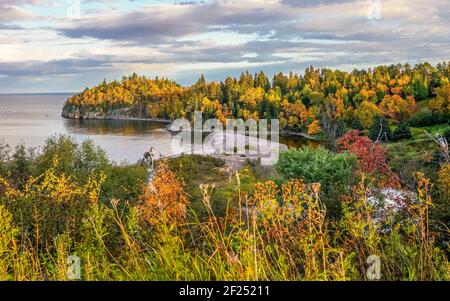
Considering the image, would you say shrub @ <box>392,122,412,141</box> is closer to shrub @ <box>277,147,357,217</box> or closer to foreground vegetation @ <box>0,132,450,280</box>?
shrub @ <box>277,147,357,217</box>

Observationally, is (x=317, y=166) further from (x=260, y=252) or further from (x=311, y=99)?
(x=311, y=99)

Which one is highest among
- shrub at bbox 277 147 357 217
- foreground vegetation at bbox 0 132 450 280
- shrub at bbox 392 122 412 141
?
foreground vegetation at bbox 0 132 450 280

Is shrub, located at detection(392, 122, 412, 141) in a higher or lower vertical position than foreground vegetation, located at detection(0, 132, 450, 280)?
lower

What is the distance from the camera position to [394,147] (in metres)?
50.6

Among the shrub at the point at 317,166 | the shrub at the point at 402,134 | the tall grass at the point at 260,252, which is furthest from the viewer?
the shrub at the point at 402,134

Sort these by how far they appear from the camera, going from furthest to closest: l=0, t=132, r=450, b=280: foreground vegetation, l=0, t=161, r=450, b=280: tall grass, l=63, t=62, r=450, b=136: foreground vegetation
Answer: l=63, t=62, r=450, b=136: foreground vegetation < l=0, t=132, r=450, b=280: foreground vegetation < l=0, t=161, r=450, b=280: tall grass

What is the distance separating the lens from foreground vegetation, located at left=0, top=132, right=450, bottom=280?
321 centimetres

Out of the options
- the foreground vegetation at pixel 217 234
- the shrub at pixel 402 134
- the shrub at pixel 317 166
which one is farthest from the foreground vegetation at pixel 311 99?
the foreground vegetation at pixel 217 234

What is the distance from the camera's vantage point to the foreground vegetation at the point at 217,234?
10.5ft

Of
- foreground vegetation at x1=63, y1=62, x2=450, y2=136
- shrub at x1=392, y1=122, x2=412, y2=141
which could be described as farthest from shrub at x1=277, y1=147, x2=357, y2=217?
shrub at x1=392, y1=122, x2=412, y2=141

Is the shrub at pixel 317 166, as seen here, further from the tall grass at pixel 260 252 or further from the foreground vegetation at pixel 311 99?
the foreground vegetation at pixel 311 99

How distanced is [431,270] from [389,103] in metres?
79.7
